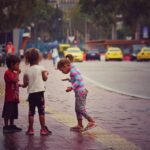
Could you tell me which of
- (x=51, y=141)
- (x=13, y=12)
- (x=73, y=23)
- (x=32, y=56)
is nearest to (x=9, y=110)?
(x=32, y=56)

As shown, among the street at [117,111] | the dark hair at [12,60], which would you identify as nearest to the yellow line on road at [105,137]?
the street at [117,111]

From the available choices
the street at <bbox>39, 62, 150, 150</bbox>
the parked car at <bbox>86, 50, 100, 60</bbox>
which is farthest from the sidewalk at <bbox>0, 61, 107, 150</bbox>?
the parked car at <bbox>86, 50, 100, 60</bbox>

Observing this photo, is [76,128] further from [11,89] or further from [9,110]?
[11,89]

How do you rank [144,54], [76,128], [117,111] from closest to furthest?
[76,128], [117,111], [144,54]

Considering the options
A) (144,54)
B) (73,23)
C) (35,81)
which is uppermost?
(73,23)

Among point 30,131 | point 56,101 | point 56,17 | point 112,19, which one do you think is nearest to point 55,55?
point 56,101

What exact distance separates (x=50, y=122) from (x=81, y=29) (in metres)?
136

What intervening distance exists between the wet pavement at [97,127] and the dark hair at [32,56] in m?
1.14

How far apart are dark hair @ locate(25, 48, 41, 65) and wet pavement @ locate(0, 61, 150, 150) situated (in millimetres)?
1143

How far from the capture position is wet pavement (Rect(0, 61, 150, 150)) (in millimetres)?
9164

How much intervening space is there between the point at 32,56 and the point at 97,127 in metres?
1.85

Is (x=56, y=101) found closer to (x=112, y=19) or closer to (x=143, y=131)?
(x=143, y=131)

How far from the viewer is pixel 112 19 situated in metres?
106

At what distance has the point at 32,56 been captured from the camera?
10234mm
